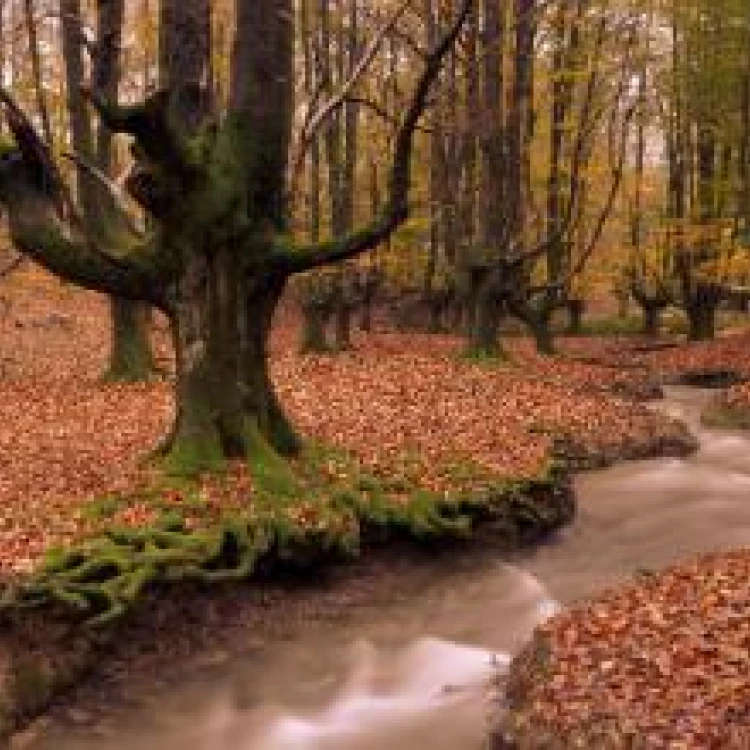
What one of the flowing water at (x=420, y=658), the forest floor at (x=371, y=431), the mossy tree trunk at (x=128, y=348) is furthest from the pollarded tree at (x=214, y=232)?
the mossy tree trunk at (x=128, y=348)

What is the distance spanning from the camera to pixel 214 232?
42.8 feet

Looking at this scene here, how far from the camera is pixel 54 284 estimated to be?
107 feet

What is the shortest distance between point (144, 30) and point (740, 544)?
19732 mm

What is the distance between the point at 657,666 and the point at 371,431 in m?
8.14

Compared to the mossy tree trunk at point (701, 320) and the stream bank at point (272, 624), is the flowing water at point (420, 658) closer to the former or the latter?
the stream bank at point (272, 624)

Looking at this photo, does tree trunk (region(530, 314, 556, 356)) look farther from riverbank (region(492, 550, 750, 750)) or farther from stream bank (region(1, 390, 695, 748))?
riverbank (region(492, 550, 750, 750))

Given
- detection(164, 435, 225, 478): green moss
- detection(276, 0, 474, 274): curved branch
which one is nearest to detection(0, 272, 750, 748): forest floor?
detection(164, 435, 225, 478): green moss

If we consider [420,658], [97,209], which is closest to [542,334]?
[97,209]

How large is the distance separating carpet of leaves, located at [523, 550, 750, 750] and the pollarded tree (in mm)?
4757

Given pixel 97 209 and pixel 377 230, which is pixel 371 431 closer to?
pixel 377 230

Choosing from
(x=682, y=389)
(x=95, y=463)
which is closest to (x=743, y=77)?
(x=682, y=389)

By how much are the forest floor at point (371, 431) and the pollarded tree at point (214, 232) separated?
2.89 feet

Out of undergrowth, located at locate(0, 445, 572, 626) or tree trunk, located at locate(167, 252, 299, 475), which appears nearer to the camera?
undergrowth, located at locate(0, 445, 572, 626)

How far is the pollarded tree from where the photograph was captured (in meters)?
12.8
